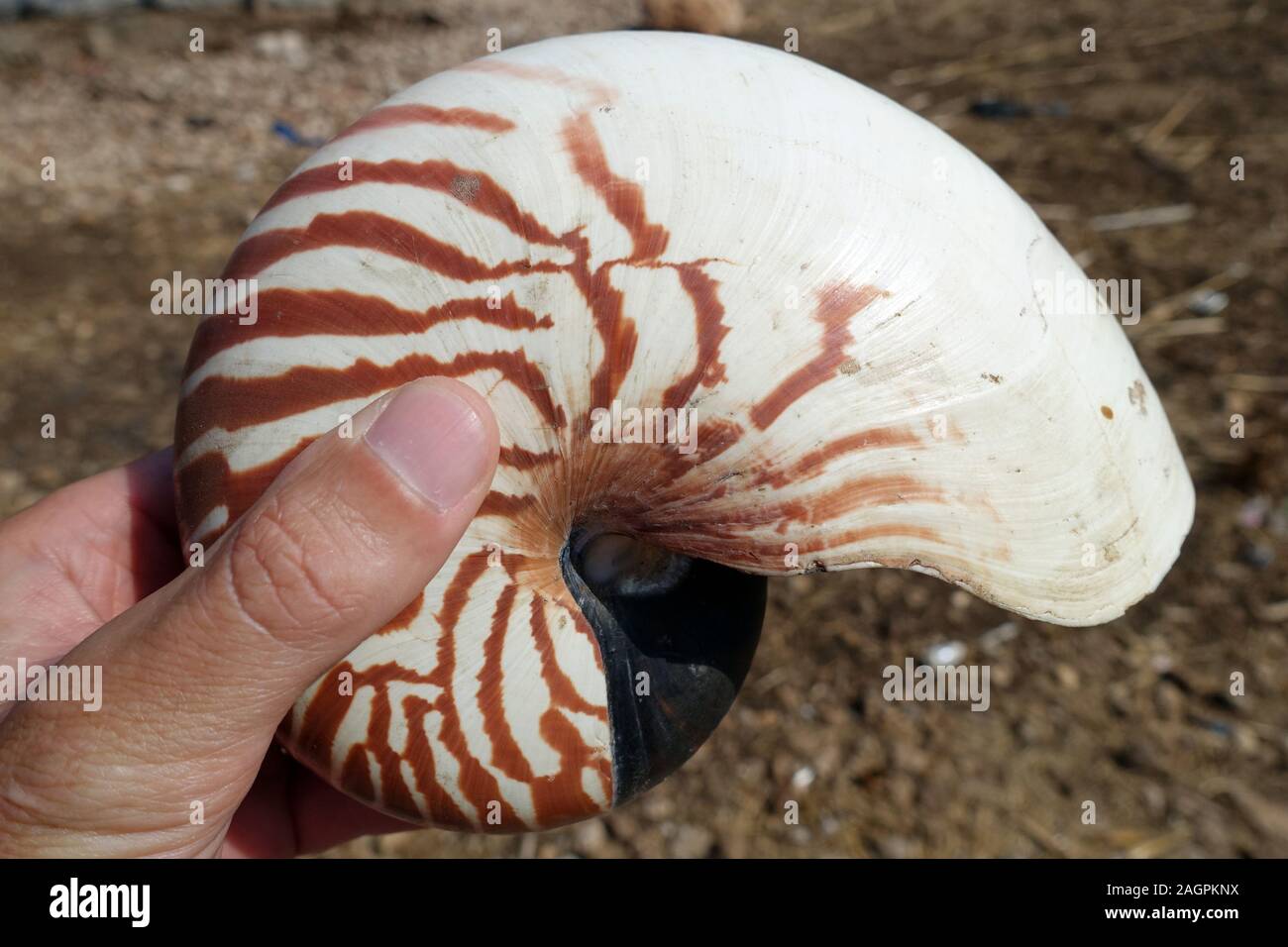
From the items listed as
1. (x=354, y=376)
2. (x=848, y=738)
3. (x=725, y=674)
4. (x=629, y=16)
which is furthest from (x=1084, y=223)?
(x=354, y=376)

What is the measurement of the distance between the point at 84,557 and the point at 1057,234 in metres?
3.75

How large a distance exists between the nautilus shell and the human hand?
73 millimetres

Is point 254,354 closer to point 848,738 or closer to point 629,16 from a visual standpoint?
point 848,738

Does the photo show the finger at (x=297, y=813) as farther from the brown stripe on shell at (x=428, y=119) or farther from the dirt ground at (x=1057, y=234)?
the brown stripe on shell at (x=428, y=119)

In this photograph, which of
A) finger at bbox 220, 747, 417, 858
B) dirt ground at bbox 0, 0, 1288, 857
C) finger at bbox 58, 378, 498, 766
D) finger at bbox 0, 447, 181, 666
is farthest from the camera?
dirt ground at bbox 0, 0, 1288, 857

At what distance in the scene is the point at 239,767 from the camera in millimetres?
1325

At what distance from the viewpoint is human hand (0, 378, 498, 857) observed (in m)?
1.16

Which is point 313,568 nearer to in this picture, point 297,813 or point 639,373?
point 639,373

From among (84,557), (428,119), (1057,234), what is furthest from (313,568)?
(1057,234)

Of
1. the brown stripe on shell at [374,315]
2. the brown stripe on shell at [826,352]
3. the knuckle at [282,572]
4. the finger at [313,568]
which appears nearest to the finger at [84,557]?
the finger at [313,568]

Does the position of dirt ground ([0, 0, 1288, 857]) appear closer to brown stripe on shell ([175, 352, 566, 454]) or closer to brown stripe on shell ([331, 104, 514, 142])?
brown stripe on shell ([175, 352, 566, 454])

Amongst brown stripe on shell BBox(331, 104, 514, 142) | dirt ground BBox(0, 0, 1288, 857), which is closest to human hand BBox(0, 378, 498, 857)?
brown stripe on shell BBox(331, 104, 514, 142)

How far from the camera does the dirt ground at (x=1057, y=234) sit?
93.1 inches

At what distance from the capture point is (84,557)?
1.79 metres
